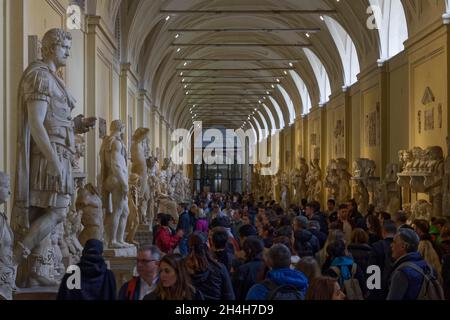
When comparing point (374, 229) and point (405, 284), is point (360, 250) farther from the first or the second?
point (374, 229)

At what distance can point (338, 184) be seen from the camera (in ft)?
82.5

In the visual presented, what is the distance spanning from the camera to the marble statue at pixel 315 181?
101ft

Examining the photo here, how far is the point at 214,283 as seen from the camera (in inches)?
224

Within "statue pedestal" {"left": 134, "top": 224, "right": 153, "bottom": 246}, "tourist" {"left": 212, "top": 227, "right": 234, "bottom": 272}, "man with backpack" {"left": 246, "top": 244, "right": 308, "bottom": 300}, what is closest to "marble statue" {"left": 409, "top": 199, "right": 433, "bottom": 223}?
"statue pedestal" {"left": 134, "top": 224, "right": 153, "bottom": 246}

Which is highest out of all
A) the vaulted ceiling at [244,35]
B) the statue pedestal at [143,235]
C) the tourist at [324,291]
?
the vaulted ceiling at [244,35]

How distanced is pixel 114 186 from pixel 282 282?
7.52 metres

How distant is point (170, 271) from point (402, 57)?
52.3 feet

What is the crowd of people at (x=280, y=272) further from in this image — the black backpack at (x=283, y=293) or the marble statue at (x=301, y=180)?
the marble statue at (x=301, y=180)

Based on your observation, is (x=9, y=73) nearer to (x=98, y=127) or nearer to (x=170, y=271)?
(x=170, y=271)

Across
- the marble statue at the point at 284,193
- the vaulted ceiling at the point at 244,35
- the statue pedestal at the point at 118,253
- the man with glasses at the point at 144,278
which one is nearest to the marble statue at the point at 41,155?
the man with glasses at the point at 144,278

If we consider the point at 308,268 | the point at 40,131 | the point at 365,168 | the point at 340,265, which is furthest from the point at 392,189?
the point at 308,268

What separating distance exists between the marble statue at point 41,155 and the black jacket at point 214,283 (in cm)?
280

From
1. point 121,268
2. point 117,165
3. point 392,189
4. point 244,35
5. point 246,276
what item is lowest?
point 121,268
